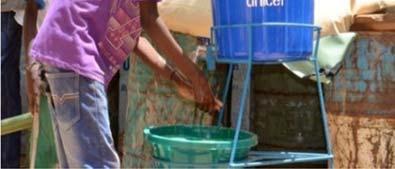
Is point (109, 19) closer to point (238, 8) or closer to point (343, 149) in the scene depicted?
point (238, 8)

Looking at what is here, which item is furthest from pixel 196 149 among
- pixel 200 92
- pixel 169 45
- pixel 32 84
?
pixel 32 84

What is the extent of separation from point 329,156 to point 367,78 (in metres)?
0.82

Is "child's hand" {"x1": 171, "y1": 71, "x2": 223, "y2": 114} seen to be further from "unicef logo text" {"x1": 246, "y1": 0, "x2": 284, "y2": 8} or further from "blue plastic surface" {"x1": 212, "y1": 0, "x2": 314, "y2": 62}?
"unicef logo text" {"x1": 246, "y1": 0, "x2": 284, "y2": 8}

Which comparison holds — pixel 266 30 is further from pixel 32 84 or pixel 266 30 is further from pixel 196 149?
pixel 32 84

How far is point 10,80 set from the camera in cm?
436

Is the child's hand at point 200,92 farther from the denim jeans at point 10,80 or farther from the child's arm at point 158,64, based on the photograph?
the denim jeans at point 10,80

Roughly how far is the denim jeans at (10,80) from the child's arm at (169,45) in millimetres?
2025

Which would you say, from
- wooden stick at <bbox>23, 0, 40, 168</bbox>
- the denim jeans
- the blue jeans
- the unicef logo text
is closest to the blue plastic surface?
the unicef logo text

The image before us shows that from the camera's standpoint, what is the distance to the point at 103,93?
7.63 ft

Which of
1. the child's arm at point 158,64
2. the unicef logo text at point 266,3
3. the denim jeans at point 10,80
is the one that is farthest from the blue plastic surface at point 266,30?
the denim jeans at point 10,80

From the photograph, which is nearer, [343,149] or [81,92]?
[81,92]

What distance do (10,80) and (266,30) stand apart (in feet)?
7.77

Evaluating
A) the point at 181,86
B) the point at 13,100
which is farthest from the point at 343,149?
the point at 13,100

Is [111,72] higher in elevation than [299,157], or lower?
higher
